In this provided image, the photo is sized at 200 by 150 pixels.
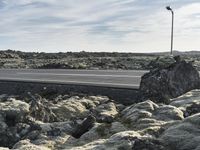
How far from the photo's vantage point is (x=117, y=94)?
2144 cm

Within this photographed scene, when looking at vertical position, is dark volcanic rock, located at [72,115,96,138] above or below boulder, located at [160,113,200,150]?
below

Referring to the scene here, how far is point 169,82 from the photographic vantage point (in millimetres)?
19453

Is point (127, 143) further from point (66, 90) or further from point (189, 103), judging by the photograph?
point (66, 90)

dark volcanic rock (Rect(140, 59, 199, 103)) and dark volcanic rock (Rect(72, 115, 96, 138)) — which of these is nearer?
dark volcanic rock (Rect(72, 115, 96, 138))

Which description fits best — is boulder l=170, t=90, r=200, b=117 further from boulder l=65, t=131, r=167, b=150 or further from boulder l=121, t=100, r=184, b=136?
boulder l=65, t=131, r=167, b=150

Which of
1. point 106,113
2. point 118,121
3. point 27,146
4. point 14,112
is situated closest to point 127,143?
point 27,146

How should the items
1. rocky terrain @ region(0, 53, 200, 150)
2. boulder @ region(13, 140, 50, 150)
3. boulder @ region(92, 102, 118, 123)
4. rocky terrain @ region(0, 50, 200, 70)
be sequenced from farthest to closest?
rocky terrain @ region(0, 50, 200, 70) → boulder @ region(92, 102, 118, 123) → boulder @ region(13, 140, 50, 150) → rocky terrain @ region(0, 53, 200, 150)

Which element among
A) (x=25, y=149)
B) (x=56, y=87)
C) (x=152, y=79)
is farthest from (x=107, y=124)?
(x=56, y=87)

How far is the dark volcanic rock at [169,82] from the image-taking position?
18939 millimetres

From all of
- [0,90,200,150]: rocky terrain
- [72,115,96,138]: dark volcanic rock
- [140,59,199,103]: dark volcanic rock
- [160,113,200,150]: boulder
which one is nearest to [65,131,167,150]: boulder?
[0,90,200,150]: rocky terrain

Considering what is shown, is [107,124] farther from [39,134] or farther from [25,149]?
[25,149]

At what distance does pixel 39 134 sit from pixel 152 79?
25.1ft

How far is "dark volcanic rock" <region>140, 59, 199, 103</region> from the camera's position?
18.9 m

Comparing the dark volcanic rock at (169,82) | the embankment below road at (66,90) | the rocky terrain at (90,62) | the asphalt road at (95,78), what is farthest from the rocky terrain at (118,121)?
the rocky terrain at (90,62)
